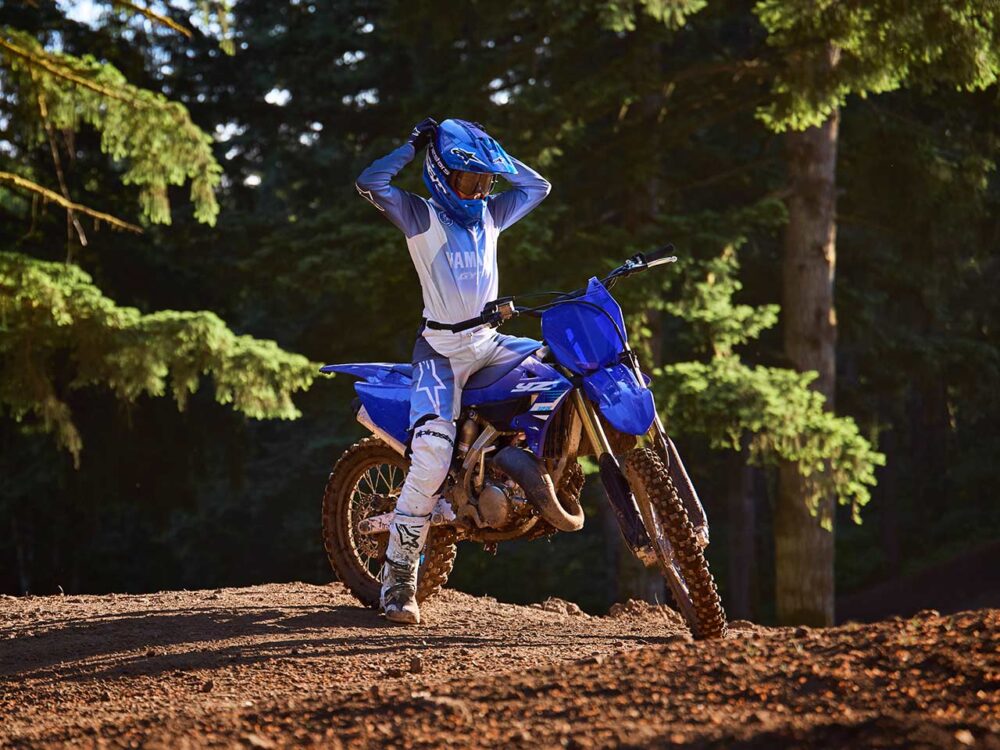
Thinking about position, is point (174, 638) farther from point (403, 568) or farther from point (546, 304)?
point (546, 304)

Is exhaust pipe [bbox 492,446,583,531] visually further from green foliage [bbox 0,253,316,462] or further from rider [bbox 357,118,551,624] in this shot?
green foliage [bbox 0,253,316,462]

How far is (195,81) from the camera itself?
2433cm

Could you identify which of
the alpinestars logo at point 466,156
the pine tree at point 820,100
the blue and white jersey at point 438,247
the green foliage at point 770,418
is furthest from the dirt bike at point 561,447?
the green foliage at point 770,418

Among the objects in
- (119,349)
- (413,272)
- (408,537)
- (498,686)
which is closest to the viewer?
(498,686)

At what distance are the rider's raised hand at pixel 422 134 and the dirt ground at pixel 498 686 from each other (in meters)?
2.64

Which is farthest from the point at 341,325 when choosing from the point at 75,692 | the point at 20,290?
the point at 75,692

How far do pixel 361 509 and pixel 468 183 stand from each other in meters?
2.35

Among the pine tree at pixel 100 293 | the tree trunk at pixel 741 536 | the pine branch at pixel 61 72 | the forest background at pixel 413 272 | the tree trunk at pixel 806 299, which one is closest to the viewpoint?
the pine branch at pixel 61 72

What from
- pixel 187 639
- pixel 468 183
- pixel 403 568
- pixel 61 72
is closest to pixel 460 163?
pixel 468 183

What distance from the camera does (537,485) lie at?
714 cm

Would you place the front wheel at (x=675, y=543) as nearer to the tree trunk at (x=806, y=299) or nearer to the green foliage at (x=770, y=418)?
the green foliage at (x=770, y=418)

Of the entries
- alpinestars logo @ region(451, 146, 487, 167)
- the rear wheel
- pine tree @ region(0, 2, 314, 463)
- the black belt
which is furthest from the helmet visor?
pine tree @ region(0, 2, 314, 463)

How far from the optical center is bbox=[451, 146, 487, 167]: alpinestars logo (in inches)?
296

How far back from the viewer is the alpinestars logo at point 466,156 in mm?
7527
